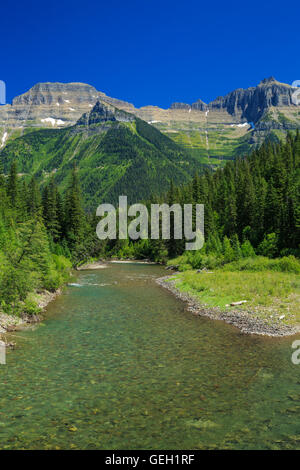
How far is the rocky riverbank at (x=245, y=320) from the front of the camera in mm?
24641

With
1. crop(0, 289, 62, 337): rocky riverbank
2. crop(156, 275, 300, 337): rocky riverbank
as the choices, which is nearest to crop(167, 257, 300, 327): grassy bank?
crop(156, 275, 300, 337): rocky riverbank

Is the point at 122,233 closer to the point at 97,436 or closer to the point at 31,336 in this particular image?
the point at 31,336

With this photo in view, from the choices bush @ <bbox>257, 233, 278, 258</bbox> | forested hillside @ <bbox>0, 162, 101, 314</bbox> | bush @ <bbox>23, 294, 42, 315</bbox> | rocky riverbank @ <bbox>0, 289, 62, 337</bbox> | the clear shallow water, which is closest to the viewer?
the clear shallow water

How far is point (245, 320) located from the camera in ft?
90.5

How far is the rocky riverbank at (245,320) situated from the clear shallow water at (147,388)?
49.7 inches

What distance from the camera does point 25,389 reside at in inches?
607

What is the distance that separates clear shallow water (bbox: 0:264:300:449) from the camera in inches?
462

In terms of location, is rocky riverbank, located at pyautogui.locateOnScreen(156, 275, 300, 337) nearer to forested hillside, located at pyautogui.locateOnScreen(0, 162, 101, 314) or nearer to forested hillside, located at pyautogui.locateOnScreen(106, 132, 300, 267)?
forested hillside, located at pyautogui.locateOnScreen(0, 162, 101, 314)

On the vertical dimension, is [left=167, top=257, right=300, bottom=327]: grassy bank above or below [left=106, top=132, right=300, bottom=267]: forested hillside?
below

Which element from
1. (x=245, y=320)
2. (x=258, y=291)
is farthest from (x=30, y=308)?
(x=258, y=291)

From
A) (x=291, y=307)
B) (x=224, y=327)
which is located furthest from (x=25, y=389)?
(x=291, y=307)

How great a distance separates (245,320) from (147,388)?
1446cm

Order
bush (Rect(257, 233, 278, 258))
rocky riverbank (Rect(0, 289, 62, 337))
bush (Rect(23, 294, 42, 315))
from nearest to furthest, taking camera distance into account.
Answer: rocky riverbank (Rect(0, 289, 62, 337)) → bush (Rect(23, 294, 42, 315)) → bush (Rect(257, 233, 278, 258))

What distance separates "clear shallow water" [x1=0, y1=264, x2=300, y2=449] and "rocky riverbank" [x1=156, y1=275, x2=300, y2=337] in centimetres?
126
